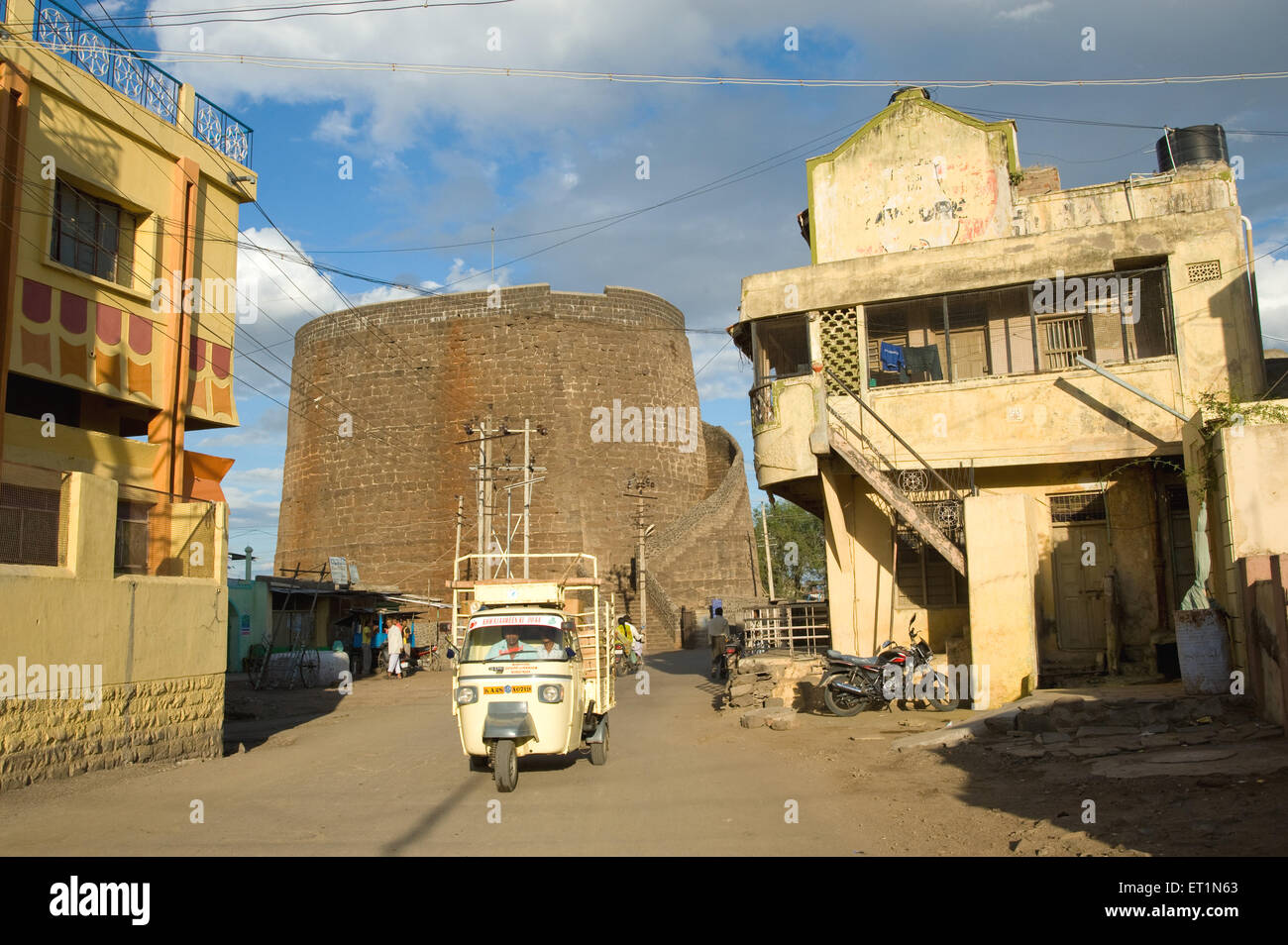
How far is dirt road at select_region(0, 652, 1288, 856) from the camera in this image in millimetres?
7324

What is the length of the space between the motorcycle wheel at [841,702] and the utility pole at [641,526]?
26.3m

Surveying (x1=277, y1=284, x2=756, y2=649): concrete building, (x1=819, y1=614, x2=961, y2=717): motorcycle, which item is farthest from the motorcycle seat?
(x1=277, y1=284, x2=756, y2=649): concrete building

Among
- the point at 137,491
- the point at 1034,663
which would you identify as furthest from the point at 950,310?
the point at 137,491

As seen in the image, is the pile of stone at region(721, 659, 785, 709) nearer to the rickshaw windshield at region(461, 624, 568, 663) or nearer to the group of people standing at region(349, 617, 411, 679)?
the rickshaw windshield at region(461, 624, 568, 663)

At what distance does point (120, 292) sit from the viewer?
15.4 meters

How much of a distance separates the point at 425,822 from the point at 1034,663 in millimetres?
9011

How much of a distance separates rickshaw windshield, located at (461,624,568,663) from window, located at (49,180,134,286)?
8.69 metres

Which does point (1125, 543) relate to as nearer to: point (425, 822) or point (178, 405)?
point (425, 822)

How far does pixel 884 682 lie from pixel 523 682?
6.84m

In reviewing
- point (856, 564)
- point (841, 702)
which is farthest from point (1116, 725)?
point (856, 564)

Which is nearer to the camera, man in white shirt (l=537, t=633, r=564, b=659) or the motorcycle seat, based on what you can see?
man in white shirt (l=537, t=633, r=564, b=659)

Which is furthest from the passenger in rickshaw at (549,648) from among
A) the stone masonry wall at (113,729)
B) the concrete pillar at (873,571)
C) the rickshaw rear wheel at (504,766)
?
the concrete pillar at (873,571)

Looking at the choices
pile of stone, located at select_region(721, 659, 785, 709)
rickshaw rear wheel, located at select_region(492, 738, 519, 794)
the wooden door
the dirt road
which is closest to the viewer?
the dirt road

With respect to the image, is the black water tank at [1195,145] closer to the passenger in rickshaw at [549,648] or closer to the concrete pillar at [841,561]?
the concrete pillar at [841,561]
